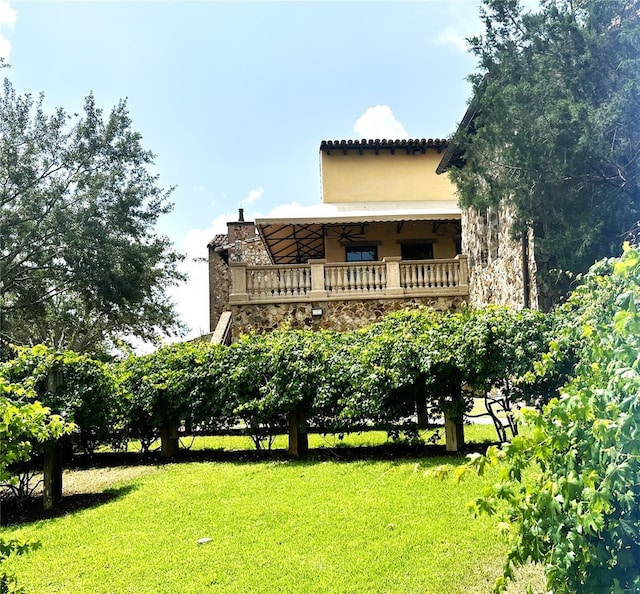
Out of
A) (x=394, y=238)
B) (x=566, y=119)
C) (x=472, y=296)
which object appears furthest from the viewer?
(x=394, y=238)

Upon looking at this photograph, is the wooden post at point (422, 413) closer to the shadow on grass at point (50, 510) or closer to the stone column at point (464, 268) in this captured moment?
the shadow on grass at point (50, 510)

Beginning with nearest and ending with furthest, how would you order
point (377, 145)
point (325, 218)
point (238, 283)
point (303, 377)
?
point (303, 377) < point (238, 283) < point (325, 218) < point (377, 145)

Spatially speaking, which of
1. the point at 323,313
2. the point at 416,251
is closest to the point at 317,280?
the point at 323,313

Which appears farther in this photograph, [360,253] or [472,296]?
[360,253]

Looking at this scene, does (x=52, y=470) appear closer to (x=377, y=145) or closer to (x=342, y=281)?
(x=342, y=281)

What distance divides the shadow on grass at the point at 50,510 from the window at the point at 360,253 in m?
→ 13.8

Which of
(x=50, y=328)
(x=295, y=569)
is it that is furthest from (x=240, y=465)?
(x=50, y=328)

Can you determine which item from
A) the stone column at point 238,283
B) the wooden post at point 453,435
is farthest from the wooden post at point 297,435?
the stone column at point 238,283

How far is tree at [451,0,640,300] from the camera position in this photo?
23.0 feet

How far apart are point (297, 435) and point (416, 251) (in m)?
13.2

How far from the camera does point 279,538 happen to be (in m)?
4.28

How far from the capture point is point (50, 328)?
85.1 ft

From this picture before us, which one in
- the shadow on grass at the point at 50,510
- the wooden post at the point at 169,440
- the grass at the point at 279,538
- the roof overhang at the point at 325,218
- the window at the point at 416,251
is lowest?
the shadow on grass at the point at 50,510

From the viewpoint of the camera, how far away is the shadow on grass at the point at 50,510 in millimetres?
5766
